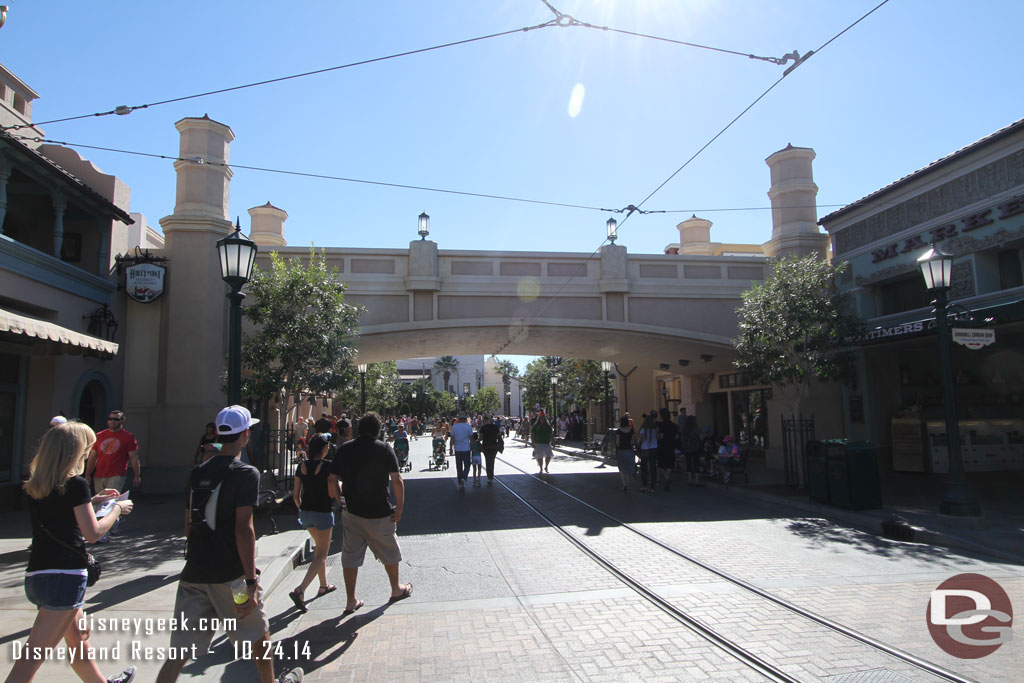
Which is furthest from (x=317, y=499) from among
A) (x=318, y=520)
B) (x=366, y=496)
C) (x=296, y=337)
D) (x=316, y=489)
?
(x=296, y=337)

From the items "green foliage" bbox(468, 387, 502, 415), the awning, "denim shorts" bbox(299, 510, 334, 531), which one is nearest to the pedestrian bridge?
the awning

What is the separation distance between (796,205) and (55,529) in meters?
17.8

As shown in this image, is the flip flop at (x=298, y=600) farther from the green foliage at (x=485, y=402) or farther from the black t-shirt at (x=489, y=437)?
the green foliage at (x=485, y=402)

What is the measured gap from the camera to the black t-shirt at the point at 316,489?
254 inches

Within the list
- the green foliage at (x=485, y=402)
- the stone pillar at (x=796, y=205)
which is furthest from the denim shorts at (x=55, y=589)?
the green foliage at (x=485, y=402)

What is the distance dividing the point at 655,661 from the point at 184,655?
3060mm

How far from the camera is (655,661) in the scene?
4605 mm

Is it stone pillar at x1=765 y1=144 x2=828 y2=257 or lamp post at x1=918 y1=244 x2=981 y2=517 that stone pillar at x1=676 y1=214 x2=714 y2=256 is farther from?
lamp post at x1=918 y1=244 x2=981 y2=517

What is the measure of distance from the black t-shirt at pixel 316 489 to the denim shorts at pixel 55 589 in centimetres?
279

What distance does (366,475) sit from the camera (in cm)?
574

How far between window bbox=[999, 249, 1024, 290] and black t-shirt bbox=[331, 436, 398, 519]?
12.5 metres

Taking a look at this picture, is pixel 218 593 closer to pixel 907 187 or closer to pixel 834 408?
pixel 907 187

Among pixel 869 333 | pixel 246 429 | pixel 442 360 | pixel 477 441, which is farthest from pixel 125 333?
pixel 442 360

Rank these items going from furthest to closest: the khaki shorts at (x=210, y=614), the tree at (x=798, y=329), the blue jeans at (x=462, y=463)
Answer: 1. the blue jeans at (x=462, y=463)
2. the tree at (x=798, y=329)
3. the khaki shorts at (x=210, y=614)
